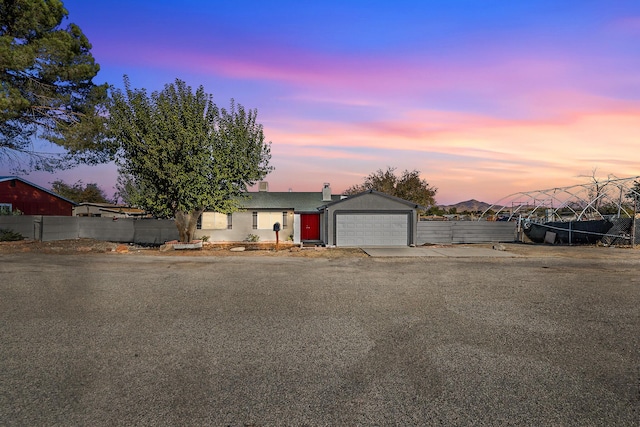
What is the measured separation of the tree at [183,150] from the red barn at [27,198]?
13983 millimetres

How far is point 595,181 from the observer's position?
2936 cm

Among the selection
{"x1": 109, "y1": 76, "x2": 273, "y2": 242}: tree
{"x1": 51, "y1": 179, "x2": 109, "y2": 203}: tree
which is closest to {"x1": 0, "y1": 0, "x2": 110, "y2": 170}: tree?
{"x1": 109, "y1": 76, "x2": 273, "y2": 242}: tree

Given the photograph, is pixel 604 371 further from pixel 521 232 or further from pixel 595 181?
pixel 595 181

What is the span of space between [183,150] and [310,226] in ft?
41.9

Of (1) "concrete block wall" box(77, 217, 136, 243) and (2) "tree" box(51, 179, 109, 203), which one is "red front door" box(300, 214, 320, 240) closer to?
(1) "concrete block wall" box(77, 217, 136, 243)

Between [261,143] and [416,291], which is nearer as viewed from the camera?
[416,291]

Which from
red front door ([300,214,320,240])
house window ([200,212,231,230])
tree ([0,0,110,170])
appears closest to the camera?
tree ([0,0,110,170])

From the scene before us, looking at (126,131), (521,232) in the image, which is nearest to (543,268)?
(521,232)

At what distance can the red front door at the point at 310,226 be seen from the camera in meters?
30.0

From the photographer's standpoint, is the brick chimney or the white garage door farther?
the brick chimney

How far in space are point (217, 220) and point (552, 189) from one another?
88.0ft

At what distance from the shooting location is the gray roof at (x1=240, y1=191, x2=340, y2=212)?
29.6 meters

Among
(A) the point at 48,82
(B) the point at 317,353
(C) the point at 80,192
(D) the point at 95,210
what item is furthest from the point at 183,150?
(C) the point at 80,192

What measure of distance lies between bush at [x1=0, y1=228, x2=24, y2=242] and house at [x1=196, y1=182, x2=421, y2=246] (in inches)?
425
